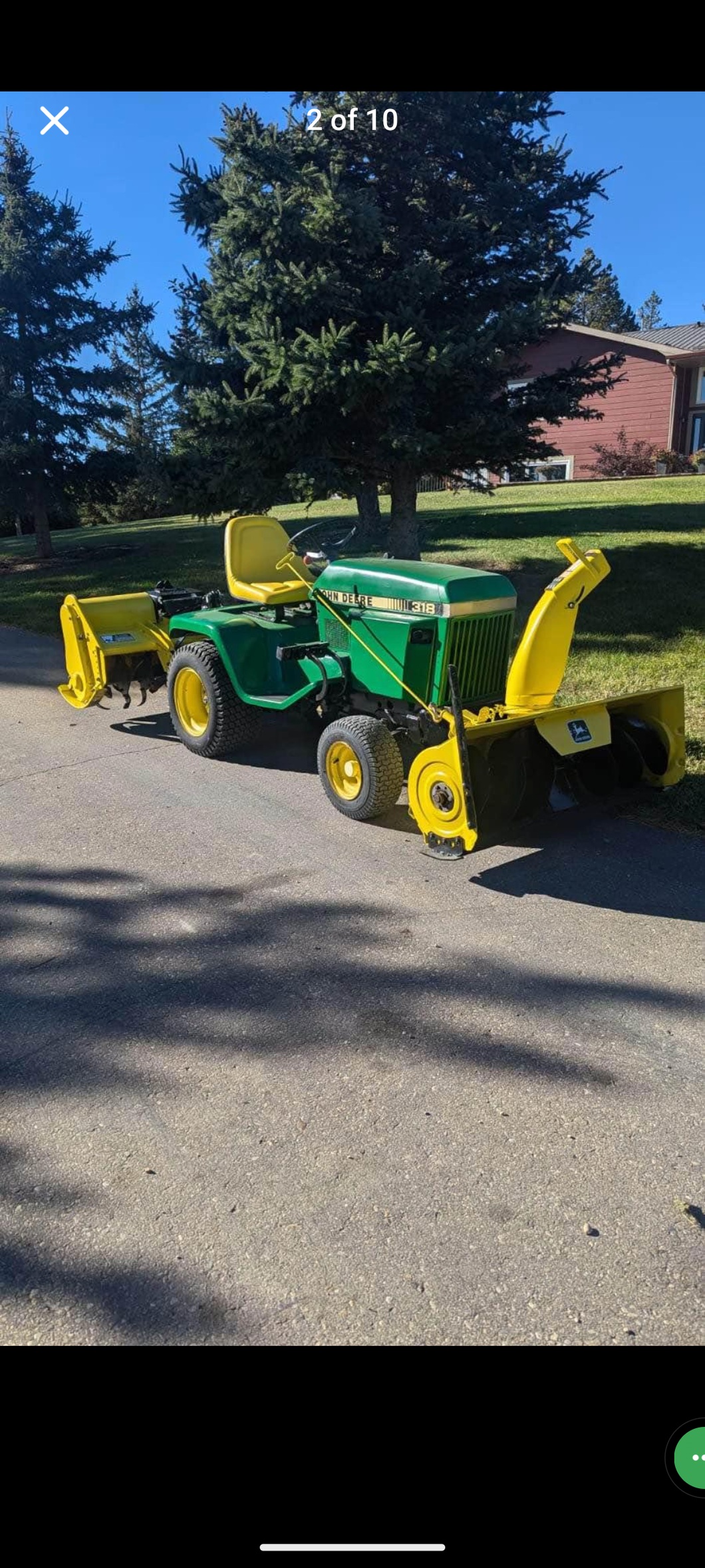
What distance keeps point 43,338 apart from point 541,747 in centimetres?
1558

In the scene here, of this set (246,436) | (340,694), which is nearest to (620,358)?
(246,436)

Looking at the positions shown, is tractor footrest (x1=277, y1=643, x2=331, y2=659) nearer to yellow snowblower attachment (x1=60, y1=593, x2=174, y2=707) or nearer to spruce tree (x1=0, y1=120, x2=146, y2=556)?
yellow snowblower attachment (x1=60, y1=593, x2=174, y2=707)

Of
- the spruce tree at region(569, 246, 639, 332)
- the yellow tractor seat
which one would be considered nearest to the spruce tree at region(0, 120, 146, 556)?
the yellow tractor seat

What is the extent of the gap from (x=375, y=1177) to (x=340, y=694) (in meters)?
3.50

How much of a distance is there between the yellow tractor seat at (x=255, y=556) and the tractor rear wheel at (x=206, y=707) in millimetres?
465

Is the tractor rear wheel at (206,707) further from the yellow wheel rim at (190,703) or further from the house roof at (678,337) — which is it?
the house roof at (678,337)

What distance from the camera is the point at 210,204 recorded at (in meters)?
11.0

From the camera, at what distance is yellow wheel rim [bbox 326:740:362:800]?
5.28 metres

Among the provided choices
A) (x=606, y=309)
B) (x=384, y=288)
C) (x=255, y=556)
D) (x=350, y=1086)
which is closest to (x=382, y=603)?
(x=255, y=556)

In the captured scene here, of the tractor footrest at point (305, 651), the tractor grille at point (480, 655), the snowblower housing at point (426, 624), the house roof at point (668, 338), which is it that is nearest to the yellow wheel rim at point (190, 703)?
the tractor footrest at point (305, 651)

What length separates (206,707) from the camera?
22.3ft
